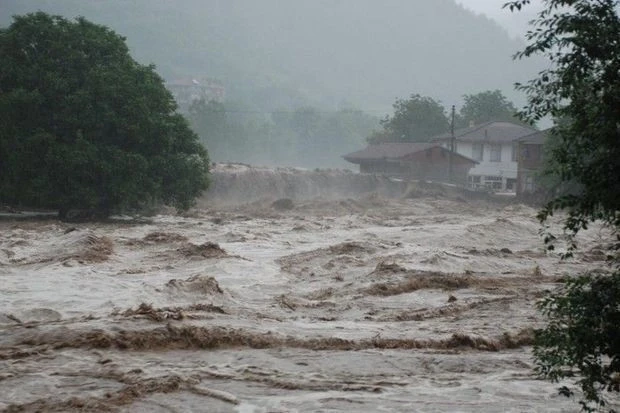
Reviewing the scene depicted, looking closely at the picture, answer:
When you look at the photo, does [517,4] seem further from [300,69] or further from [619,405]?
[300,69]

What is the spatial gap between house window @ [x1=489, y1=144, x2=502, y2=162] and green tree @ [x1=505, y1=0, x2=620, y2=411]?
6197 centimetres

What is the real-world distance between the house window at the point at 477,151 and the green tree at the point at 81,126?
130 feet

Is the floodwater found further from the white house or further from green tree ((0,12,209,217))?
the white house

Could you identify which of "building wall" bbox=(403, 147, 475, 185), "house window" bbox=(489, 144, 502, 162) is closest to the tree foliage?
"building wall" bbox=(403, 147, 475, 185)

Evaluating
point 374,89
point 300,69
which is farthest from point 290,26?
point 374,89

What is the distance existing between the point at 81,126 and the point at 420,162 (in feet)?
120

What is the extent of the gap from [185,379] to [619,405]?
601 centimetres

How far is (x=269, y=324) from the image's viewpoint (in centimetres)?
1445

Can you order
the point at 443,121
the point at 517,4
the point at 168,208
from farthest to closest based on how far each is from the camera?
the point at 443,121 < the point at 168,208 < the point at 517,4

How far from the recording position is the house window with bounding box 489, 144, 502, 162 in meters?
67.6

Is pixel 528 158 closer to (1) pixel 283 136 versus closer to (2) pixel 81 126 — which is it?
(2) pixel 81 126

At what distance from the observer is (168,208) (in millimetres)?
44531

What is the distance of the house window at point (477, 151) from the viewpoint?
68625 mm

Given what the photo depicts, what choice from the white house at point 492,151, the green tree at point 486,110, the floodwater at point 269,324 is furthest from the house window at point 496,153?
the floodwater at point 269,324
